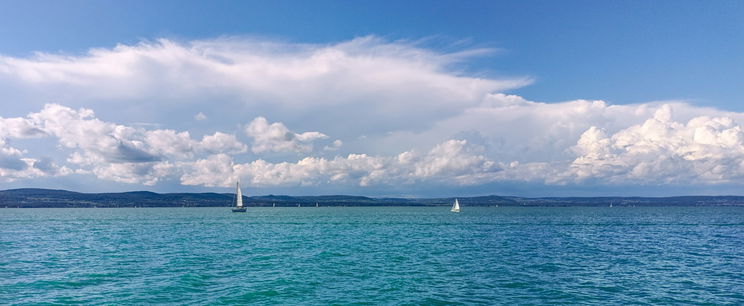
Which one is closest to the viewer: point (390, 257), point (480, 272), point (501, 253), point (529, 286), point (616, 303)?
point (616, 303)

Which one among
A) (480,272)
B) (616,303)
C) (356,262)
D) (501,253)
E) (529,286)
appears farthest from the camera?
(501,253)

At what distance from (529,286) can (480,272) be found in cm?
813

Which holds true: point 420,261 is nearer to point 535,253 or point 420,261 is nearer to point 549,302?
point 535,253

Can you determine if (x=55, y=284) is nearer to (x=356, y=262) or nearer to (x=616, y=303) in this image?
(x=356, y=262)

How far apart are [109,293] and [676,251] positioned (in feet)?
253

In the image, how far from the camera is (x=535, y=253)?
2687 inches

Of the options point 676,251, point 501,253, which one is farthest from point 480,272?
point 676,251

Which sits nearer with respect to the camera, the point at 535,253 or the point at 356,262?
the point at 356,262

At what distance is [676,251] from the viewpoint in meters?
72.7

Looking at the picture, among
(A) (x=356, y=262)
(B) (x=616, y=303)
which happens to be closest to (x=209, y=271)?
(A) (x=356, y=262)

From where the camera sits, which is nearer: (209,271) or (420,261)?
(209,271)

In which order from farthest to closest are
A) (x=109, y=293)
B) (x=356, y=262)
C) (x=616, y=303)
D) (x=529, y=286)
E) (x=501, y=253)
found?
(x=501, y=253) → (x=356, y=262) → (x=529, y=286) → (x=109, y=293) → (x=616, y=303)

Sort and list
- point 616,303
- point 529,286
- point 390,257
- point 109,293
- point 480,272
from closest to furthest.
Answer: point 616,303 → point 109,293 → point 529,286 → point 480,272 → point 390,257

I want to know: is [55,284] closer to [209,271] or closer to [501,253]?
[209,271]
